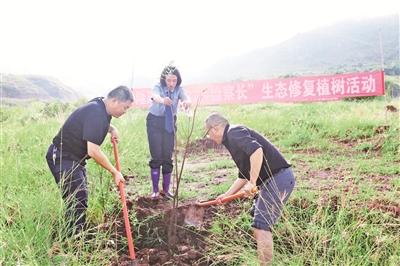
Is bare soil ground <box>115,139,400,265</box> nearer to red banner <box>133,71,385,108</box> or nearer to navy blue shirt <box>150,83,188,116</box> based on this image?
navy blue shirt <box>150,83,188,116</box>

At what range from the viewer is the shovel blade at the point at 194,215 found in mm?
4703

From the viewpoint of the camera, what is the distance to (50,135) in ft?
23.8

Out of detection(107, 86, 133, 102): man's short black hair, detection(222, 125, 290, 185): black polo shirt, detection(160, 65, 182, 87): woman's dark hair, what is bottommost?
detection(222, 125, 290, 185): black polo shirt

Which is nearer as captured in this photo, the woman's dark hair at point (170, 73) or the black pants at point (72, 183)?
the black pants at point (72, 183)

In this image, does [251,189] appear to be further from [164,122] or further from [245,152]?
[164,122]

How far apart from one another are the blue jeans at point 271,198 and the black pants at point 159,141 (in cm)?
183

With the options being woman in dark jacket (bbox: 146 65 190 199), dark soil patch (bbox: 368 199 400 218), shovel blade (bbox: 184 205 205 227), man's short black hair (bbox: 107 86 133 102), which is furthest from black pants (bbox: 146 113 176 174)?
dark soil patch (bbox: 368 199 400 218)

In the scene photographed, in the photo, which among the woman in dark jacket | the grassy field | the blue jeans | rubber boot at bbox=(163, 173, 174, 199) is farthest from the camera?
rubber boot at bbox=(163, 173, 174, 199)

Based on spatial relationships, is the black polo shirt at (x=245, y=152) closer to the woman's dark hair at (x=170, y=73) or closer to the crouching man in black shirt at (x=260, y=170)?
the crouching man in black shirt at (x=260, y=170)

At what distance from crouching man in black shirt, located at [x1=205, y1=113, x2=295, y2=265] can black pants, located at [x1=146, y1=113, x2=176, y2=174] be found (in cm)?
167

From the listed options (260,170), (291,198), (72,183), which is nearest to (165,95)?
(72,183)

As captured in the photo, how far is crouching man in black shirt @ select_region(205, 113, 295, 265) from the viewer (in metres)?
3.53

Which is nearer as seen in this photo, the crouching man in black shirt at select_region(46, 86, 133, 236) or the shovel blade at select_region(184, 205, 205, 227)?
the crouching man in black shirt at select_region(46, 86, 133, 236)

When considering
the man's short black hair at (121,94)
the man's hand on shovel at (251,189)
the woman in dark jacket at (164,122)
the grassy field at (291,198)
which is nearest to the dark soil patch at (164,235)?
the grassy field at (291,198)
